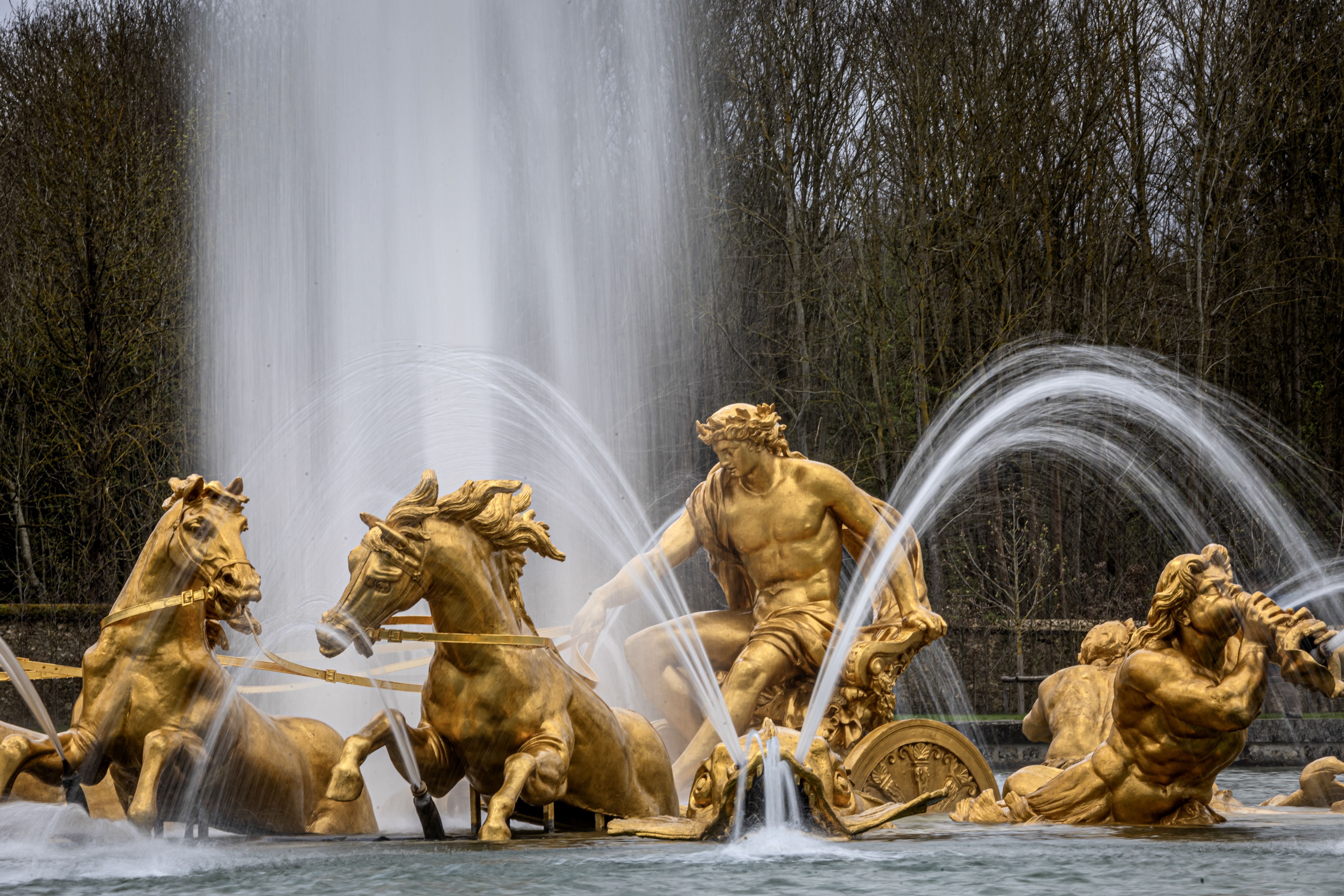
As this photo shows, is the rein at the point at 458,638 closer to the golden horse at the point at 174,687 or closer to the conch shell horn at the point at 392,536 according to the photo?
the conch shell horn at the point at 392,536

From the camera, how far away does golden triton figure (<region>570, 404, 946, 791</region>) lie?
22.6 ft

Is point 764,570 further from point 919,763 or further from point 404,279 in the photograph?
point 404,279

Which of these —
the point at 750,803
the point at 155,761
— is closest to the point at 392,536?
the point at 155,761

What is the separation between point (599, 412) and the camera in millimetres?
16953

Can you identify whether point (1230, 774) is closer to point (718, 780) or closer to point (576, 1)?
point (718, 780)

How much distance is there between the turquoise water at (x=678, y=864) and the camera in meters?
4.19

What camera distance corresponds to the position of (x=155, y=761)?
4953 mm

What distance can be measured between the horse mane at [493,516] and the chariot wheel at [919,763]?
80.2 inches

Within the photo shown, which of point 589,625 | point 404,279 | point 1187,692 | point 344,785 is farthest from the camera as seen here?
point 404,279

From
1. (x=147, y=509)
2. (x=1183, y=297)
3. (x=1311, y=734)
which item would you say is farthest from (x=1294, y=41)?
(x=147, y=509)

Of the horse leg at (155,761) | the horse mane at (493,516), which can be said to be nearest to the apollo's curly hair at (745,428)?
the horse mane at (493,516)

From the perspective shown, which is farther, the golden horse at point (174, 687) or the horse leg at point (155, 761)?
the golden horse at point (174, 687)

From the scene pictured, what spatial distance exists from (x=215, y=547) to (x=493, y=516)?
89cm

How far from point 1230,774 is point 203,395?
11.9m
